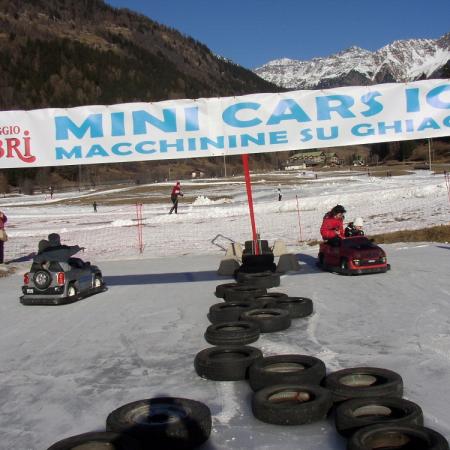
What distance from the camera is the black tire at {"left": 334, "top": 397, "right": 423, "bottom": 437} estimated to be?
13.7ft

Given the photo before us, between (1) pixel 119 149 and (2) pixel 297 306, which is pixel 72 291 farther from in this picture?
(2) pixel 297 306

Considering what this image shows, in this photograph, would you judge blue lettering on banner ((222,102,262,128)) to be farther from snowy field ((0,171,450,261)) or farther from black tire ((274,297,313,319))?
snowy field ((0,171,450,261))

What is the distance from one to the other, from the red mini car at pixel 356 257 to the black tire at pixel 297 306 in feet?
11.0

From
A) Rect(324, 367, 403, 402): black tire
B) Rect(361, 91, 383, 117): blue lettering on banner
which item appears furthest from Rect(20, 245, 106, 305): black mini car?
Rect(324, 367, 403, 402): black tire

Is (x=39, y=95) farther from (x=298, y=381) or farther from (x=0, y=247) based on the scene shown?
(x=298, y=381)

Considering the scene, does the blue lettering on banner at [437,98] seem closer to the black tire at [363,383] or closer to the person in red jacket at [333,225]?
the person in red jacket at [333,225]

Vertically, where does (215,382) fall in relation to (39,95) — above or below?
below

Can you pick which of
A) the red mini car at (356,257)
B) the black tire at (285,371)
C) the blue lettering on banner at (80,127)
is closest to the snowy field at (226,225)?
the red mini car at (356,257)

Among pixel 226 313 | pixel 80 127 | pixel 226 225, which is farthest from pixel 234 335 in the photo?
pixel 226 225

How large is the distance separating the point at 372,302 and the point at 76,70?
181681 millimetres

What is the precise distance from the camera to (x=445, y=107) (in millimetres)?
8617

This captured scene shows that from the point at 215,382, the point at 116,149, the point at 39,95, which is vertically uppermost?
the point at 39,95

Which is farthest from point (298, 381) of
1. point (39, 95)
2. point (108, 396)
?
point (39, 95)

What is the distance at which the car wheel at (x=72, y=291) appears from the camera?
396 inches
